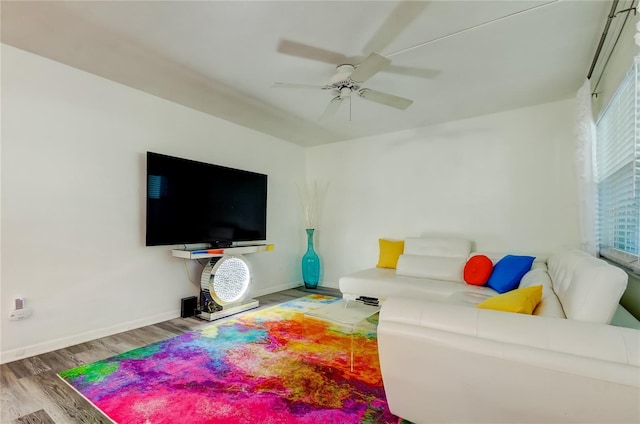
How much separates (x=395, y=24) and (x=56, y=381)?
11.1ft

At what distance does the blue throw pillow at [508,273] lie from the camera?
2.85 metres

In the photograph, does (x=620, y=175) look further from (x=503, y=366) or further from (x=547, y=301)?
(x=503, y=366)

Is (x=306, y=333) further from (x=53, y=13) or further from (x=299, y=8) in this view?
(x=53, y=13)

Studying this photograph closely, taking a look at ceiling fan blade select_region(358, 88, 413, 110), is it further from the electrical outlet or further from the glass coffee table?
the electrical outlet

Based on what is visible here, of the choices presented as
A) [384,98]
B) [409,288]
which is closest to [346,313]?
[409,288]

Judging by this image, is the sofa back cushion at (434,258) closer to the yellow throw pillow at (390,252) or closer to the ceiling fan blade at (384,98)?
the yellow throw pillow at (390,252)

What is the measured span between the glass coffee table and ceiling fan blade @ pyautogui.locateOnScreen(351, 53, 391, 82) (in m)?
1.86

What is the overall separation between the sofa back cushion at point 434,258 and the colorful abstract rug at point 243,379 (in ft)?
3.32

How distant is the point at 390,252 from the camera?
4176 millimetres

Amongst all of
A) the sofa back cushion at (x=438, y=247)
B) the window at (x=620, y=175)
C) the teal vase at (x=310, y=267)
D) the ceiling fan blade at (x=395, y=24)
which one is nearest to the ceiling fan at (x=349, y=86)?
the ceiling fan blade at (x=395, y=24)

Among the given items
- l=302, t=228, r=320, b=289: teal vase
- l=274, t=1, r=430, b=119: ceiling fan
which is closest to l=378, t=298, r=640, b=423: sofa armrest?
l=274, t=1, r=430, b=119: ceiling fan

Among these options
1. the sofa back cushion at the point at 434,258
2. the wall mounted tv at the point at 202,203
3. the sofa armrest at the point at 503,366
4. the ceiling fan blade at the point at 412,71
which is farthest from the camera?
the sofa back cushion at the point at 434,258

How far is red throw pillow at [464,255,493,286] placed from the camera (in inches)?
125

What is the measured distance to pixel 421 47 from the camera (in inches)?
92.1
